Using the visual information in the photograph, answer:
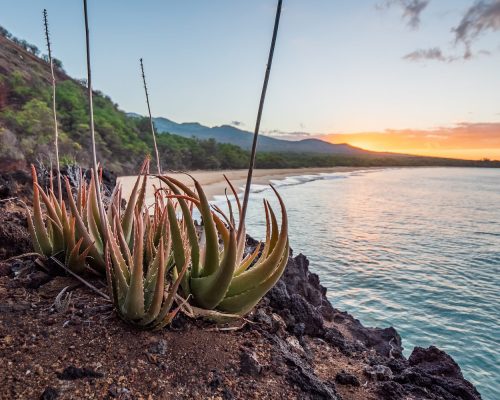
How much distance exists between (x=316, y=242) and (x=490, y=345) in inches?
237

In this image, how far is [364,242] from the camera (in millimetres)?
11961

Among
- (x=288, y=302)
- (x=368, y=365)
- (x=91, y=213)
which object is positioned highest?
(x=91, y=213)

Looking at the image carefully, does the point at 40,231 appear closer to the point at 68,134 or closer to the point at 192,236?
the point at 192,236

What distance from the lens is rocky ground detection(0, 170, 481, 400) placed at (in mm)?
1604

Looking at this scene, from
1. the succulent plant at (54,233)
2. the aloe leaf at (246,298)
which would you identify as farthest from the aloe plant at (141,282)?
the succulent plant at (54,233)

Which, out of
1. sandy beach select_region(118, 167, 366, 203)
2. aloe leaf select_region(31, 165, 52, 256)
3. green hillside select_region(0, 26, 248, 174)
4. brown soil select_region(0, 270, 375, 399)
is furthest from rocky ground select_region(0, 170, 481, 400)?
green hillside select_region(0, 26, 248, 174)

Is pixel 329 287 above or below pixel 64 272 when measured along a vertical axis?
below

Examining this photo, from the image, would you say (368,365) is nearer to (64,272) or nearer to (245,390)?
(245,390)

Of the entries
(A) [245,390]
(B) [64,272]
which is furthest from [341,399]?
(B) [64,272]

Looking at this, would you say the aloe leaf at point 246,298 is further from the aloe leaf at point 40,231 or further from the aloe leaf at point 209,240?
the aloe leaf at point 40,231

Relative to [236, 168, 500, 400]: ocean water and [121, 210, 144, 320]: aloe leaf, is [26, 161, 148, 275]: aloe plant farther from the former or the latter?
[236, 168, 500, 400]: ocean water

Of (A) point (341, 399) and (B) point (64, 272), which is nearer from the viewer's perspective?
(A) point (341, 399)

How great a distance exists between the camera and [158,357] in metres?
→ 1.77

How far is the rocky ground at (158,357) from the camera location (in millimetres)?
1604
